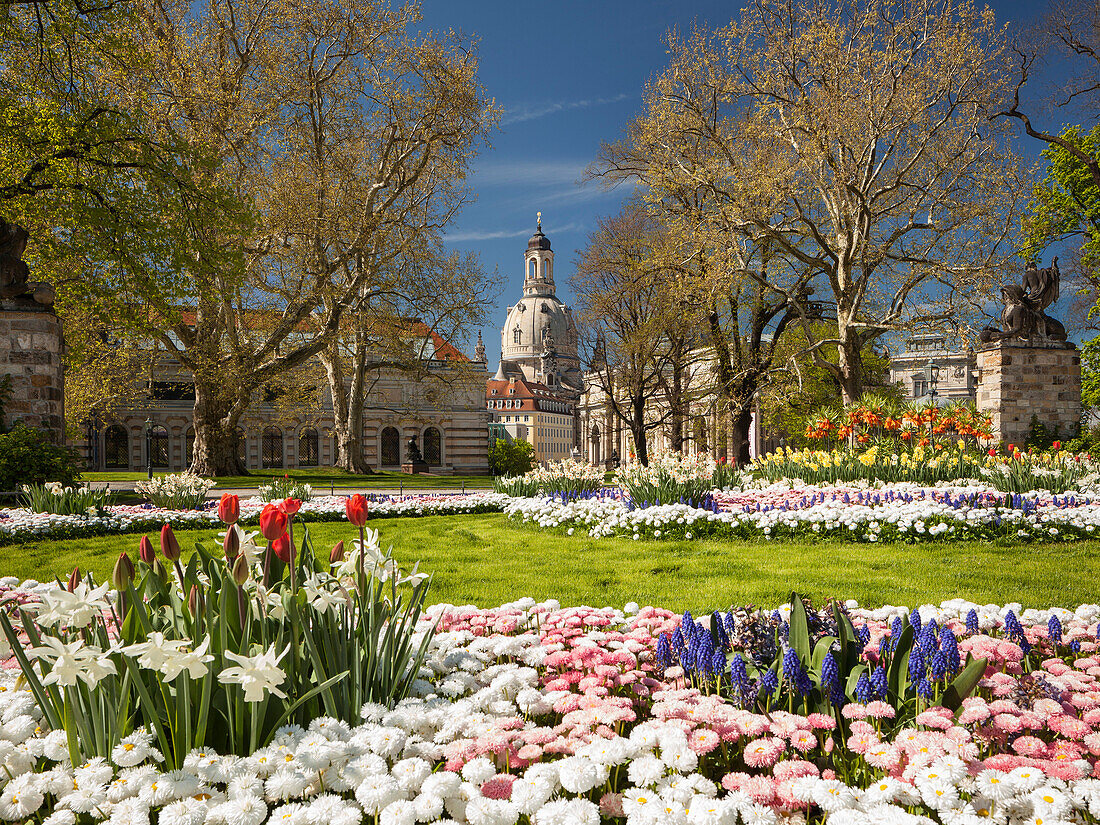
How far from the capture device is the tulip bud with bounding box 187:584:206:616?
2545 mm

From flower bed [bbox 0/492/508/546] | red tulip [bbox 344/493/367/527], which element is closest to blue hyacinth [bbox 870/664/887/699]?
red tulip [bbox 344/493/367/527]

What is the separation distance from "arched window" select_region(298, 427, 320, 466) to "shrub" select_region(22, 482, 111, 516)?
127 ft

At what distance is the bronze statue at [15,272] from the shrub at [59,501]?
14.7 ft

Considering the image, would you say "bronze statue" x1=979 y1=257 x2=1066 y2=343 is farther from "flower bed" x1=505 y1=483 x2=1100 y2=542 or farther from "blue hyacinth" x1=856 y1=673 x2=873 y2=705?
"blue hyacinth" x1=856 y1=673 x2=873 y2=705

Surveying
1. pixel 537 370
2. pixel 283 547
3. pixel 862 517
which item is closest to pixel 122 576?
pixel 283 547

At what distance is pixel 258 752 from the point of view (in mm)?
2285

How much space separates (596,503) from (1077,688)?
8.09 metres

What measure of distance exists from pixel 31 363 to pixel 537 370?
136 metres

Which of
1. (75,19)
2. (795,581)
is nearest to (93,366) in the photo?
(75,19)

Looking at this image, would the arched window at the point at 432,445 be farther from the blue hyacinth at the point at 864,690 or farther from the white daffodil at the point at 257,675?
the white daffodil at the point at 257,675

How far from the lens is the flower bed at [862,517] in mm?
8555

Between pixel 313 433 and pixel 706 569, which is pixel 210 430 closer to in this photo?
pixel 706 569

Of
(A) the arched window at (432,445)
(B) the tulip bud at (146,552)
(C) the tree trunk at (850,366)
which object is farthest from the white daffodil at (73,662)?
(A) the arched window at (432,445)

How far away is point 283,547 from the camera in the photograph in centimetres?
266
